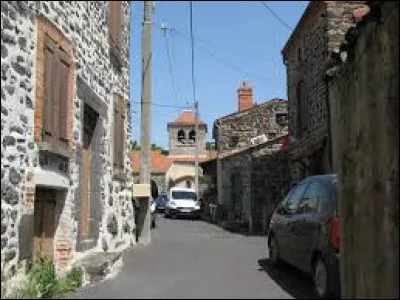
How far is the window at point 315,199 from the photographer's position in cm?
886

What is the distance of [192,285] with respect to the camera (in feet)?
29.9

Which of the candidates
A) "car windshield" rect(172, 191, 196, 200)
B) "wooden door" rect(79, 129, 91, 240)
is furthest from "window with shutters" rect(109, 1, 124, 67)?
"car windshield" rect(172, 191, 196, 200)

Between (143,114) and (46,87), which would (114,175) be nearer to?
(143,114)

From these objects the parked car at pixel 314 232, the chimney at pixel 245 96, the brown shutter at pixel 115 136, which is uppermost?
the chimney at pixel 245 96

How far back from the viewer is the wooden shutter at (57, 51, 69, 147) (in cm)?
956

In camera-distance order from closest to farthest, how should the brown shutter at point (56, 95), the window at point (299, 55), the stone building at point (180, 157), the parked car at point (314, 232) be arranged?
the parked car at point (314, 232) < the brown shutter at point (56, 95) < the window at point (299, 55) < the stone building at point (180, 157)

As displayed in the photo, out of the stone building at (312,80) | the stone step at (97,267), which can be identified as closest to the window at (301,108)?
the stone building at (312,80)

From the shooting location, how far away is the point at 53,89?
916cm

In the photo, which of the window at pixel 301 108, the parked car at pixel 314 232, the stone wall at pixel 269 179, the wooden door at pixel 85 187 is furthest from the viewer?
the stone wall at pixel 269 179

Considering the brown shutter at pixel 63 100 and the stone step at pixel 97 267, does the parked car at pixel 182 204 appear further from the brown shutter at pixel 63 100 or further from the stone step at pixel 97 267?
the brown shutter at pixel 63 100

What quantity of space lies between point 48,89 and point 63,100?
0.81 meters

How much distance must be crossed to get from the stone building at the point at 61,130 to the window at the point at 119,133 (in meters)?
0.02

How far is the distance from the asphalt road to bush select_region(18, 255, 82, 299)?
7.8 inches

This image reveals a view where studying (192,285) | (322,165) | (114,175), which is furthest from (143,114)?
(192,285)
